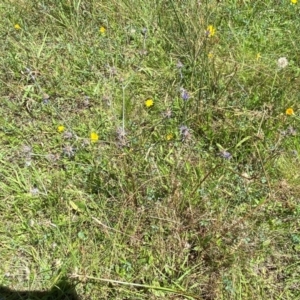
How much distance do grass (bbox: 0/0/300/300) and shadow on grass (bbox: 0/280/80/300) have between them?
0.09ft

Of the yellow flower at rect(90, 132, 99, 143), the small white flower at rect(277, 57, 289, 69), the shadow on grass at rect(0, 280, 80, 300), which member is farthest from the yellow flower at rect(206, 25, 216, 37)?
the shadow on grass at rect(0, 280, 80, 300)

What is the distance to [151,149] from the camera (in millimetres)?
2236

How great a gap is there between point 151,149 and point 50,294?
852 mm

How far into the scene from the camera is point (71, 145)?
7.63 feet

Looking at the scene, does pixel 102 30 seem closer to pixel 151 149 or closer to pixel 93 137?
Result: pixel 93 137

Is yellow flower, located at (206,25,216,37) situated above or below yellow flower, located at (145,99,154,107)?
above

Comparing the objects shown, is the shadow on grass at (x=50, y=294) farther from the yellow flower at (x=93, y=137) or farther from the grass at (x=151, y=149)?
the yellow flower at (x=93, y=137)

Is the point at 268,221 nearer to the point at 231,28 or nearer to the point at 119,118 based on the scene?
the point at 119,118

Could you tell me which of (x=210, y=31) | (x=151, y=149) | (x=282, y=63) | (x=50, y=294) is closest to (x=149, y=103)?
(x=151, y=149)

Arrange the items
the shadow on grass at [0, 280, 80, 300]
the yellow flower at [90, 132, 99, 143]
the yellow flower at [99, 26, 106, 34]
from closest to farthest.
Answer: the shadow on grass at [0, 280, 80, 300]
the yellow flower at [90, 132, 99, 143]
the yellow flower at [99, 26, 106, 34]

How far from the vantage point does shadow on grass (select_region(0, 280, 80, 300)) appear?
6.19 feet

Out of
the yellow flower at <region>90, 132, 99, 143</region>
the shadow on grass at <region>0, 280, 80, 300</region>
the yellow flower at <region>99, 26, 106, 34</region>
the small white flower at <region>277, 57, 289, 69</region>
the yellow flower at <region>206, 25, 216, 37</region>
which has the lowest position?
the shadow on grass at <region>0, 280, 80, 300</region>

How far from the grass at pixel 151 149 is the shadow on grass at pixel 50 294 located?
0.09 feet

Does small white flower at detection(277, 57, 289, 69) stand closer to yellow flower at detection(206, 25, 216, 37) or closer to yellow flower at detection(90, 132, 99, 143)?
yellow flower at detection(206, 25, 216, 37)
